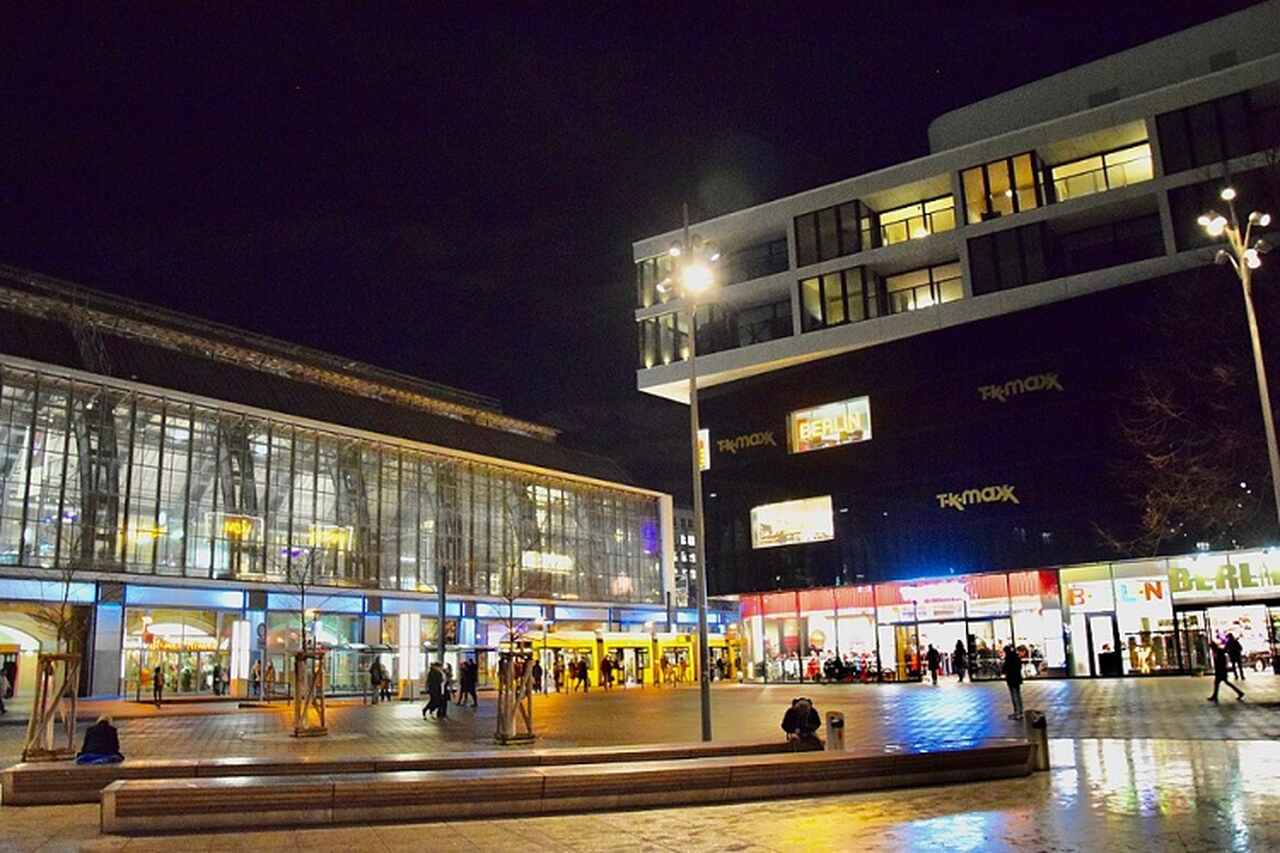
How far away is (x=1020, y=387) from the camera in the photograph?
44656 mm

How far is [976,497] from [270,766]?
119 ft

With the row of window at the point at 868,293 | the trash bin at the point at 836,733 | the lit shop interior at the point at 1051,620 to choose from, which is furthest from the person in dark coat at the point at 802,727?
the row of window at the point at 868,293

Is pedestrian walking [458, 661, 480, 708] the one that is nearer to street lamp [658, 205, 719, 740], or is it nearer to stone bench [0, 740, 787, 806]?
street lamp [658, 205, 719, 740]

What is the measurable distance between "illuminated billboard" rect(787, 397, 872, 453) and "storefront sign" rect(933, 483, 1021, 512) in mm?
4578

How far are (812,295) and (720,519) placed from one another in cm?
1247

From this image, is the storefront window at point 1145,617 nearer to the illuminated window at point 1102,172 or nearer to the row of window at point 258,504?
the illuminated window at point 1102,172

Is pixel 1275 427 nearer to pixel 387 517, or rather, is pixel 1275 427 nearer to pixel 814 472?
pixel 814 472

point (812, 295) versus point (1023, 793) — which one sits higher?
point (812, 295)

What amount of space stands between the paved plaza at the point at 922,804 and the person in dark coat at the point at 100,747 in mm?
1983

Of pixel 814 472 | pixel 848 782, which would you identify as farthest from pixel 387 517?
pixel 848 782

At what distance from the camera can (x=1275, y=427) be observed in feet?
79.2

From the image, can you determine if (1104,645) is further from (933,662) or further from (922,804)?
(922,804)

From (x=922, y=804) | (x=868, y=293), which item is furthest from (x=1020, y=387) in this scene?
(x=922, y=804)

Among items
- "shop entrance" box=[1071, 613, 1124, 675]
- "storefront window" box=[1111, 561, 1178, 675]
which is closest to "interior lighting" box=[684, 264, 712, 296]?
"storefront window" box=[1111, 561, 1178, 675]
